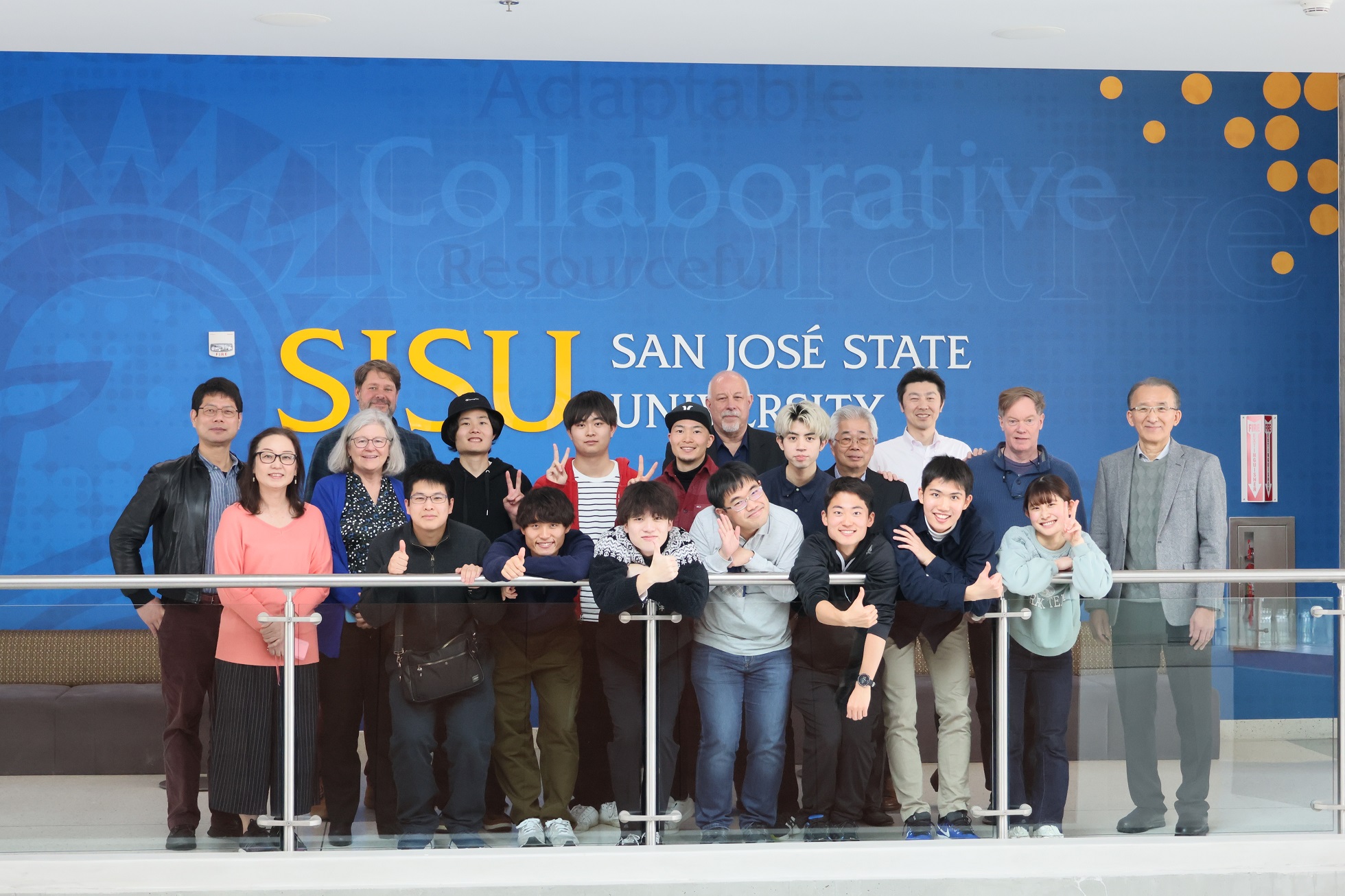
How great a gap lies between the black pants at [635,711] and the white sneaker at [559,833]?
0.72 ft

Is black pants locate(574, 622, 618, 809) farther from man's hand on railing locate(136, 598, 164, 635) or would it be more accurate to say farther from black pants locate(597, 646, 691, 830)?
man's hand on railing locate(136, 598, 164, 635)

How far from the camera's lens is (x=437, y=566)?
4.72 m

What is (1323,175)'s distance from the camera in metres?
8.28

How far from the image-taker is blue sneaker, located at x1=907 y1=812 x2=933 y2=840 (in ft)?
15.6

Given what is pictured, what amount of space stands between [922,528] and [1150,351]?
4122mm

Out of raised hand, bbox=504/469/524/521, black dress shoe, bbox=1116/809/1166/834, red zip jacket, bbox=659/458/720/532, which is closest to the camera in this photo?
black dress shoe, bbox=1116/809/1166/834

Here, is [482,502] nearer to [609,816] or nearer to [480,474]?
[480,474]

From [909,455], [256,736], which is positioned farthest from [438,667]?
[909,455]

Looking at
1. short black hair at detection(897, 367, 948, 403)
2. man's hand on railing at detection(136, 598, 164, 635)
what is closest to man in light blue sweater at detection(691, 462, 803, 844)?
short black hair at detection(897, 367, 948, 403)

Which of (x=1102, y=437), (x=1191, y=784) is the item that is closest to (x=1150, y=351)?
(x=1102, y=437)

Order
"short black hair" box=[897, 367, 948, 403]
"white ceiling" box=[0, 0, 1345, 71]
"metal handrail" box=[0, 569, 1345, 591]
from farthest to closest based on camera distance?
"short black hair" box=[897, 367, 948, 403] → "white ceiling" box=[0, 0, 1345, 71] → "metal handrail" box=[0, 569, 1345, 591]

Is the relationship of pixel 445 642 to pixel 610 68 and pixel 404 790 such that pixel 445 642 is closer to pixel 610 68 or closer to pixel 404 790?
pixel 404 790

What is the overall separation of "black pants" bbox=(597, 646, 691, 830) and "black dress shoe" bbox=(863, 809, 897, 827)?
2.39ft

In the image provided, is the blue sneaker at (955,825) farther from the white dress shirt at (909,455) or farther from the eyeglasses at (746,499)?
the white dress shirt at (909,455)
